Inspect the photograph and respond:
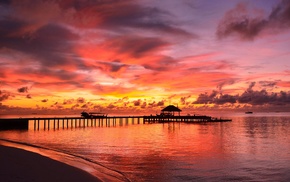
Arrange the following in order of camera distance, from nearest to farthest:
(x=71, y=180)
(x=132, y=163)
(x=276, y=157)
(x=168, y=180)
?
(x=71, y=180)
(x=168, y=180)
(x=132, y=163)
(x=276, y=157)

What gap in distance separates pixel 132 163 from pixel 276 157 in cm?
1451

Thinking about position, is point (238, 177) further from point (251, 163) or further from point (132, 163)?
point (132, 163)

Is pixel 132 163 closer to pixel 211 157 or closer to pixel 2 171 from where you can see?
pixel 211 157

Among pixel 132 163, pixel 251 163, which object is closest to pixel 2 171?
pixel 132 163

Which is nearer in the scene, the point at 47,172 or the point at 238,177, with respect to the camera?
the point at 47,172

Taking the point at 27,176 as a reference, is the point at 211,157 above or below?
below

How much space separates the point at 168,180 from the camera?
17.2 meters

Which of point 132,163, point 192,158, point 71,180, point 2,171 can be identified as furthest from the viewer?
point 192,158

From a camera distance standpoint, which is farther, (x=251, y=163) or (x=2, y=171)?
(x=251, y=163)

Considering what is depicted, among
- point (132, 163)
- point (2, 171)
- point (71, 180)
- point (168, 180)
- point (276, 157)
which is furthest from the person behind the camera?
point (276, 157)

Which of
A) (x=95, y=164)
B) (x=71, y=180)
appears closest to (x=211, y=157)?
(x=95, y=164)

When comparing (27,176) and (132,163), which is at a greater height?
(27,176)

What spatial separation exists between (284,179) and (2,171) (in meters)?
16.3

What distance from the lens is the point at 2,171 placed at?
1186cm
